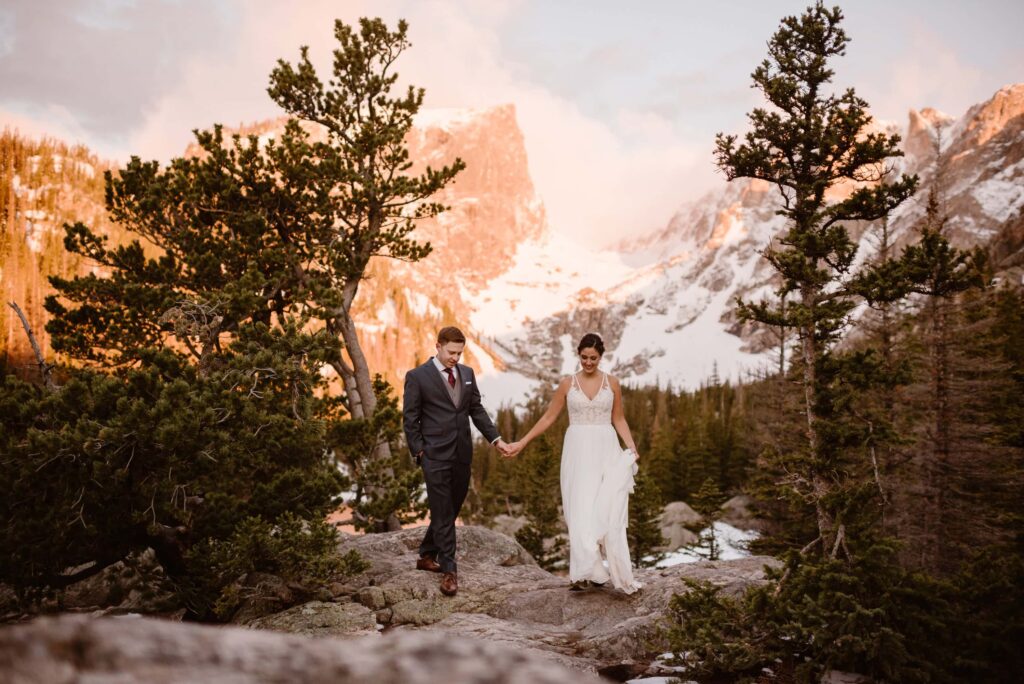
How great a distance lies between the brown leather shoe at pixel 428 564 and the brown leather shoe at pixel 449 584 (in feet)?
2.18

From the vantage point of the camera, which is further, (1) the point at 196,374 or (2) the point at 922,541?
(2) the point at 922,541

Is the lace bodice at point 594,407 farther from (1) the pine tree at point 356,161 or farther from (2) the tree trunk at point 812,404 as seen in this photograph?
(1) the pine tree at point 356,161

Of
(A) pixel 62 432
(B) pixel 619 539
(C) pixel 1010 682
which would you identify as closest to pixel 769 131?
(B) pixel 619 539

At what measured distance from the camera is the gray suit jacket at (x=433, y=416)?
7656 mm

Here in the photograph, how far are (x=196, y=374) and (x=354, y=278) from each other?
6232mm

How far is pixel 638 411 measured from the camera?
87.8 metres

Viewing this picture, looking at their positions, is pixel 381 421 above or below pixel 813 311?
below

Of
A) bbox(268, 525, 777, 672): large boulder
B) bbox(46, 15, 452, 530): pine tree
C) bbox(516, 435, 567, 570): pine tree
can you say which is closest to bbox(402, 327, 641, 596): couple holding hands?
bbox(268, 525, 777, 672): large boulder

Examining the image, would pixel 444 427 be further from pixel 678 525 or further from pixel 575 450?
pixel 678 525

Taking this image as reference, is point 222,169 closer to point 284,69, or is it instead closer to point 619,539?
point 284,69

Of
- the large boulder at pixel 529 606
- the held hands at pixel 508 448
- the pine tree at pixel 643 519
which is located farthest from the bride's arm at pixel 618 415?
the pine tree at pixel 643 519

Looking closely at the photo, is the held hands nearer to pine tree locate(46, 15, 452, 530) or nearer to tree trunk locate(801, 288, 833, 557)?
pine tree locate(46, 15, 452, 530)

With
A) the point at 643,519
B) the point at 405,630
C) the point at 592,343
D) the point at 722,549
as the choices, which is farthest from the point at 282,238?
the point at 722,549

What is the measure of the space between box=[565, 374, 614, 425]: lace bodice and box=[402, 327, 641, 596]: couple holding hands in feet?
0.04
